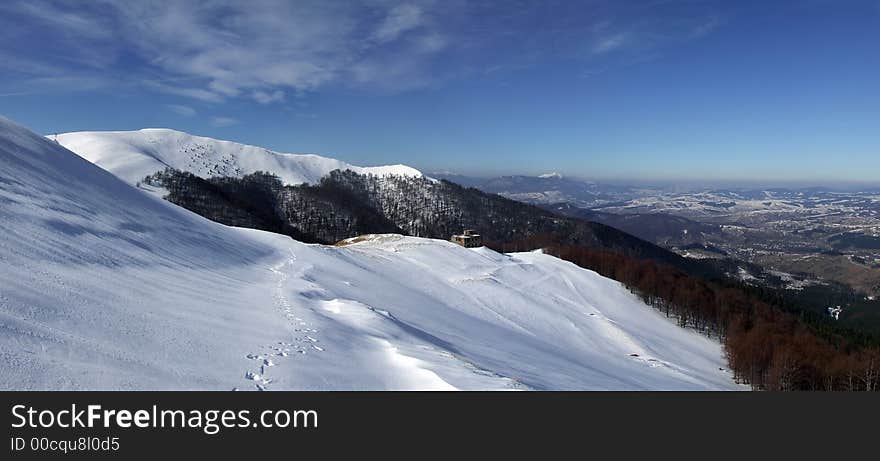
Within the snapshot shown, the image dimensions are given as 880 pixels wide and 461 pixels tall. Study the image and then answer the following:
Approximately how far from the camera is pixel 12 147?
27.1 meters

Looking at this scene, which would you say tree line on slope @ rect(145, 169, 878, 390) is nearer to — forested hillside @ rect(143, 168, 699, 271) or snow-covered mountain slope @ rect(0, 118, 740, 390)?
forested hillside @ rect(143, 168, 699, 271)

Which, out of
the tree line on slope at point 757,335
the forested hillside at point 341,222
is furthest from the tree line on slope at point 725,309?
the forested hillside at point 341,222

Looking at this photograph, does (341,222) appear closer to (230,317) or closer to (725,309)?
(725,309)

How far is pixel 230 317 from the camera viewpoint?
15.6 meters

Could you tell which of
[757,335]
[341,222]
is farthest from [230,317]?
[341,222]

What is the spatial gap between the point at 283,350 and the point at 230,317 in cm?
404

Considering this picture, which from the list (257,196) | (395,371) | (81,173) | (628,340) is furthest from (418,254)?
(257,196)

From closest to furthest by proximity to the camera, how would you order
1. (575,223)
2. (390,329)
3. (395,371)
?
1. (395,371)
2. (390,329)
3. (575,223)

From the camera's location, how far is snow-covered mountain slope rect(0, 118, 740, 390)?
1016cm

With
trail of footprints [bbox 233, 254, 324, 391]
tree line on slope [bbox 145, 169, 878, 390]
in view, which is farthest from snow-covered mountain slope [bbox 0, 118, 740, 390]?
tree line on slope [bbox 145, 169, 878, 390]

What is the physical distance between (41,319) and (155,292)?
5.48m

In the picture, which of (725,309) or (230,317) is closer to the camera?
(230,317)

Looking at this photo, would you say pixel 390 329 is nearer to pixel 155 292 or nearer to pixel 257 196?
pixel 155 292

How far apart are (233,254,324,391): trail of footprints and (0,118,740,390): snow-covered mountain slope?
0.22 feet
